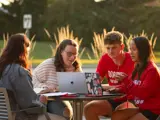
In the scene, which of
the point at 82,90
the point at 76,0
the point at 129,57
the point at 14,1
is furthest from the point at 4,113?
the point at 14,1

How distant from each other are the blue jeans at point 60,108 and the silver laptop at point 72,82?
0.27 metres

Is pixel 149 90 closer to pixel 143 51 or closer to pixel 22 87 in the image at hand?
pixel 143 51

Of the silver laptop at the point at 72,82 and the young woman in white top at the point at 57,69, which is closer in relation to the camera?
the silver laptop at the point at 72,82

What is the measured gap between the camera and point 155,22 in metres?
32.2

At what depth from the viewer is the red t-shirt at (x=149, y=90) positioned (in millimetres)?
5069

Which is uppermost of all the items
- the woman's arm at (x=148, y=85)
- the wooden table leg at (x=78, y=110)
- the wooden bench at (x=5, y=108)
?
the woman's arm at (x=148, y=85)

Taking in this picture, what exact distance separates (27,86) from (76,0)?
3037 centimetres

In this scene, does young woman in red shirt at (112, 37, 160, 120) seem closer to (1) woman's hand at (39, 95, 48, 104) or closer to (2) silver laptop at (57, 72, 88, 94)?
(2) silver laptop at (57, 72, 88, 94)

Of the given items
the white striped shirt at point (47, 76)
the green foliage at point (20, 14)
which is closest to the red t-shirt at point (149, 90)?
the white striped shirt at point (47, 76)

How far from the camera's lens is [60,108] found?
5.52 meters

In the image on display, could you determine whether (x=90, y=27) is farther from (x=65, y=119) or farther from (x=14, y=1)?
(x=65, y=119)

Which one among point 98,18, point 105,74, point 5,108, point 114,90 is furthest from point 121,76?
point 98,18

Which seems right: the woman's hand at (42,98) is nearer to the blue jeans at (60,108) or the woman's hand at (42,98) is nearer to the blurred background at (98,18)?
the blue jeans at (60,108)

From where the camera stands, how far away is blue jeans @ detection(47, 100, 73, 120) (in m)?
5.46
